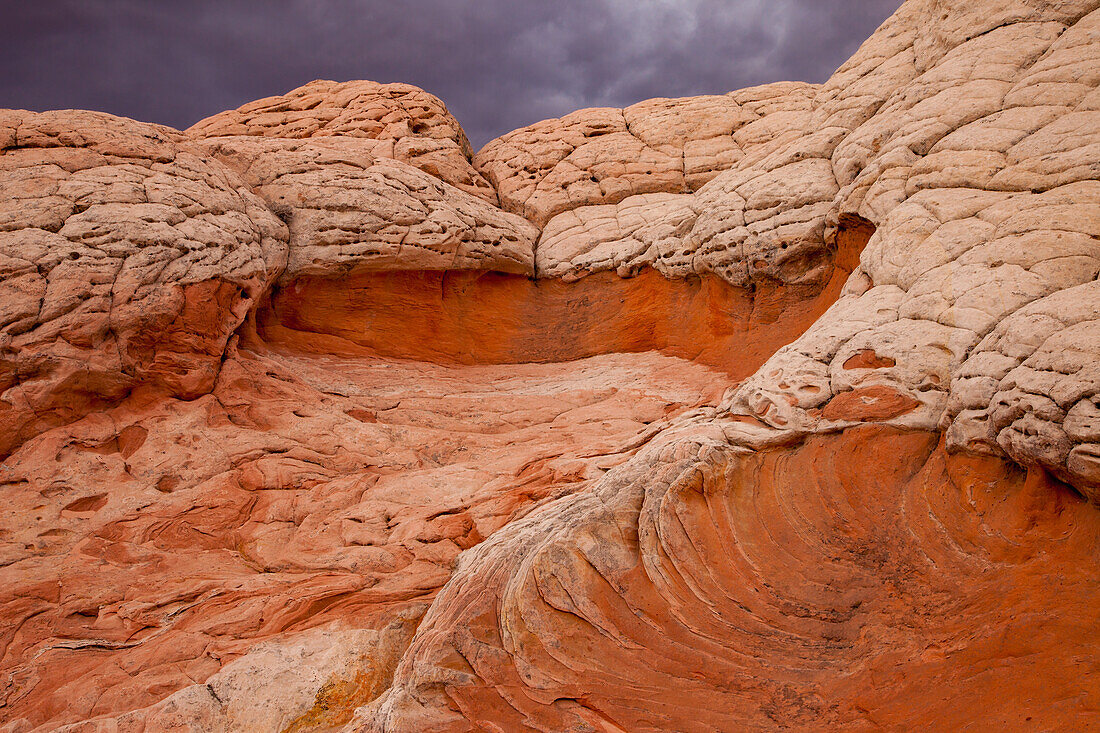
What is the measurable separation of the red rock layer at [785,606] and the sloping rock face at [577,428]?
2 cm

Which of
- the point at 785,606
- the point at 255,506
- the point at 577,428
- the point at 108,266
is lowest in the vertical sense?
the point at 255,506

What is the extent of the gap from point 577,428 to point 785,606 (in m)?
4.03

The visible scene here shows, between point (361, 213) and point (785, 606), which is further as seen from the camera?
point (361, 213)

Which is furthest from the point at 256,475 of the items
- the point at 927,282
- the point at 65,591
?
the point at 927,282

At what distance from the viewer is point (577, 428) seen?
301 inches

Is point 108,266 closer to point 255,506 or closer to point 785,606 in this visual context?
point 255,506

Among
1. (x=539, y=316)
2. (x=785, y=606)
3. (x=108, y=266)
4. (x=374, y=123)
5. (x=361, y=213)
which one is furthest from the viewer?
(x=374, y=123)

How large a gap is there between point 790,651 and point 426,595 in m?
2.68

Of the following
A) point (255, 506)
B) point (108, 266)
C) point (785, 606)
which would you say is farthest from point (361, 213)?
point (785, 606)

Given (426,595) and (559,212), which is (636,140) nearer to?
(559,212)

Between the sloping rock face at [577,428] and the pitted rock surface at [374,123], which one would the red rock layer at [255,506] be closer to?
the sloping rock face at [577,428]

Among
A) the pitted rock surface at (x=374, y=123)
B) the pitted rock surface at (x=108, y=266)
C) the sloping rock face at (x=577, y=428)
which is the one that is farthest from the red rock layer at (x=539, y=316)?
the pitted rock surface at (x=374, y=123)

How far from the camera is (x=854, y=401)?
4781mm

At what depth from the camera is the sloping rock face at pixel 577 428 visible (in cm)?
357
